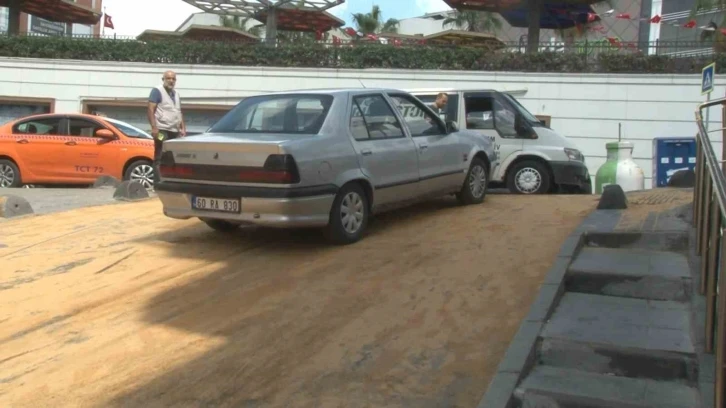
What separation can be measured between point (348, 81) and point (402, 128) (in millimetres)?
14130

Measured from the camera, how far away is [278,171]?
6.52 metres

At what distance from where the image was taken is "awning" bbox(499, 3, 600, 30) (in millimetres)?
25812

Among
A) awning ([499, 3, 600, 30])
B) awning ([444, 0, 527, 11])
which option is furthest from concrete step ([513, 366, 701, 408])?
awning ([499, 3, 600, 30])

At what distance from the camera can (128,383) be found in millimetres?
4242

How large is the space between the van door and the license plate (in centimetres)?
556

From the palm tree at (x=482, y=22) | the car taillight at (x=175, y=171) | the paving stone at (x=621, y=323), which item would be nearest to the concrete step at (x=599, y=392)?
the paving stone at (x=621, y=323)

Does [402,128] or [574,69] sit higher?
[574,69]

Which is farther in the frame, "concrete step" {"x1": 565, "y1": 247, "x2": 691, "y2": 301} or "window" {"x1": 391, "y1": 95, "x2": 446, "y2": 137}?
"window" {"x1": 391, "y1": 95, "x2": 446, "y2": 137}

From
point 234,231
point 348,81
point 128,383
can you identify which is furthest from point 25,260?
point 348,81

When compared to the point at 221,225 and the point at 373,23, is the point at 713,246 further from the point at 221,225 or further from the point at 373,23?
the point at 373,23

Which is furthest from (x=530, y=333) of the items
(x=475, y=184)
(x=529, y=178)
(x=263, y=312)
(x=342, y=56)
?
(x=342, y=56)

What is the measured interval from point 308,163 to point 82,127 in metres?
8.30

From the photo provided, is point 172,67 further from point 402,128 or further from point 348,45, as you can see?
point 402,128

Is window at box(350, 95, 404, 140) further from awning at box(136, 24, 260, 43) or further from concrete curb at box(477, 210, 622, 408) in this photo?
awning at box(136, 24, 260, 43)
